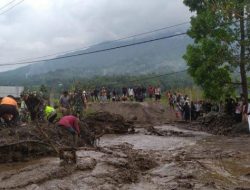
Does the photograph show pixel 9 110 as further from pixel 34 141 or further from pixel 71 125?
pixel 34 141

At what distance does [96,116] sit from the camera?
2123 centimetres

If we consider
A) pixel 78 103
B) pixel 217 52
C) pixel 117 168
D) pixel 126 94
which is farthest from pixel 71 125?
pixel 126 94

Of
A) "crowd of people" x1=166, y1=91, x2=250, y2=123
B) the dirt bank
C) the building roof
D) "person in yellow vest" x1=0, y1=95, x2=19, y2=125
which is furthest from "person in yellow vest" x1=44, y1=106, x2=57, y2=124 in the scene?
the building roof

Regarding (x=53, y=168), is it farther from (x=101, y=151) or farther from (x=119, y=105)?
(x=119, y=105)

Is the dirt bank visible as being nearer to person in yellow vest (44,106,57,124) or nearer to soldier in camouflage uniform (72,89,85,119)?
soldier in camouflage uniform (72,89,85,119)

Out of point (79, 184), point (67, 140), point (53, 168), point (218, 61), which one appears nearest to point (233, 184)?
point (79, 184)

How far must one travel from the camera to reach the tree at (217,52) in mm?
22859

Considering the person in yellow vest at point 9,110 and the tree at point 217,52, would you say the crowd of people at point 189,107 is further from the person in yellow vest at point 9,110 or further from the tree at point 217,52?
the person in yellow vest at point 9,110

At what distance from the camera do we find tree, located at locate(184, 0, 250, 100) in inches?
900

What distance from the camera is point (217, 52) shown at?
74.4 ft

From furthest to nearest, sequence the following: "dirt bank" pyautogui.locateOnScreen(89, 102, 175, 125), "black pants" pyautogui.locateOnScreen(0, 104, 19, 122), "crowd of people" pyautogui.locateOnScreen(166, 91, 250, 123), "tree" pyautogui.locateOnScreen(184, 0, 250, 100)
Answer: "dirt bank" pyautogui.locateOnScreen(89, 102, 175, 125)
"crowd of people" pyautogui.locateOnScreen(166, 91, 250, 123)
"tree" pyautogui.locateOnScreen(184, 0, 250, 100)
"black pants" pyautogui.locateOnScreen(0, 104, 19, 122)

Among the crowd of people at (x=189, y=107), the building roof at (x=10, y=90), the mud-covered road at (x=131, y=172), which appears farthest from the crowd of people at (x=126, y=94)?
the mud-covered road at (x=131, y=172)

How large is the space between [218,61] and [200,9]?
492 cm

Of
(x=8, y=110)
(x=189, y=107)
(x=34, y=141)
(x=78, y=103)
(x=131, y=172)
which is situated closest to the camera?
(x=131, y=172)
